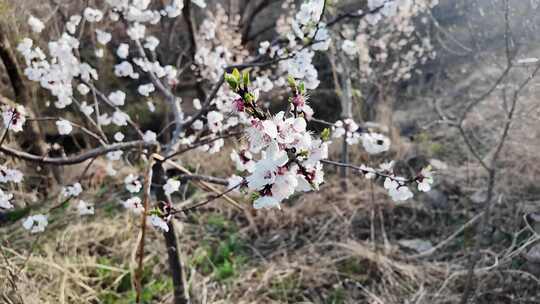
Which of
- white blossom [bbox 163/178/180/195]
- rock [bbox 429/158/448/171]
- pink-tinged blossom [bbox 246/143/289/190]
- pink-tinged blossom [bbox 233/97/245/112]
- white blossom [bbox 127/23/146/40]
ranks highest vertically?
white blossom [bbox 127/23/146/40]

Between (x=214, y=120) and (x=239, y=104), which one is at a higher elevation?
(x=239, y=104)

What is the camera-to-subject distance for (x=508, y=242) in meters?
3.18

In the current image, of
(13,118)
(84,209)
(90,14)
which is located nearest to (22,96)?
(90,14)

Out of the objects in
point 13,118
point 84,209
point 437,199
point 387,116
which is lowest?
point 437,199

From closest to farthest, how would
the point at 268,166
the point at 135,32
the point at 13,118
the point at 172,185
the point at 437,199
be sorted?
the point at 268,166 → the point at 13,118 → the point at 172,185 → the point at 135,32 → the point at 437,199

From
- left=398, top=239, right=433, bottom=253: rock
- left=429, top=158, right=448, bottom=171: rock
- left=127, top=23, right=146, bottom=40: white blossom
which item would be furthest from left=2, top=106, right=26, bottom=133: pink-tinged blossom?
left=429, top=158, right=448, bottom=171: rock

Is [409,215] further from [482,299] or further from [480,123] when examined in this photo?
[480,123]

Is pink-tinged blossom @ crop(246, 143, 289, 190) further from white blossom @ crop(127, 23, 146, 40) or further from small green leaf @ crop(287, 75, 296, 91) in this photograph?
white blossom @ crop(127, 23, 146, 40)

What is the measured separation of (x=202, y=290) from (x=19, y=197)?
2218 mm

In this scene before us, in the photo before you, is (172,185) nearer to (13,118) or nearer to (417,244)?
(13,118)

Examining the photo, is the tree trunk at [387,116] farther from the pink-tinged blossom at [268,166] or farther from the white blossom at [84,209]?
the pink-tinged blossom at [268,166]

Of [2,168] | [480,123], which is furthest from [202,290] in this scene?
[480,123]

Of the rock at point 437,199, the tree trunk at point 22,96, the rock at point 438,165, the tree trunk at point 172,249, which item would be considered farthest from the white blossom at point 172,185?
the rock at point 438,165

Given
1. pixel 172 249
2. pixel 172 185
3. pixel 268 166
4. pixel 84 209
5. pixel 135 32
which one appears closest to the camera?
pixel 268 166
